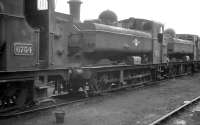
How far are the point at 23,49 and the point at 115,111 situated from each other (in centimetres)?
333

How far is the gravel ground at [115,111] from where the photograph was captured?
6.69m

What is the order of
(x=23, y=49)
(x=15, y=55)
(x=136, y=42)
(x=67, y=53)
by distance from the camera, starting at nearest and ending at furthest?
(x=15, y=55), (x=23, y=49), (x=67, y=53), (x=136, y=42)

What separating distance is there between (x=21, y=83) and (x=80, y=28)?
13.9 ft

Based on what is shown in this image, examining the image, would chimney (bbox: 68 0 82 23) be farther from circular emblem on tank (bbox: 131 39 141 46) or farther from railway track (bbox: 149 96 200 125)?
railway track (bbox: 149 96 200 125)

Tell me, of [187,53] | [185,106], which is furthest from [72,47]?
[187,53]

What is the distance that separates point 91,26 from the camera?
10.2 meters

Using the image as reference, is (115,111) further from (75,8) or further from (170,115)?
(75,8)

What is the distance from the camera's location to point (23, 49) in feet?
21.0

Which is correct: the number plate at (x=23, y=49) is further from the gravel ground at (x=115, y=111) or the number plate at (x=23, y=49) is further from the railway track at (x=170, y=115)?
the railway track at (x=170, y=115)

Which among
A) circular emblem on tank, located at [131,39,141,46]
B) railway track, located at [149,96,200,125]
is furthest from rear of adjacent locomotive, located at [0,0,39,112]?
circular emblem on tank, located at [131,39,141,46]

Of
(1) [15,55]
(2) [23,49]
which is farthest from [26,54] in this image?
(1) [15,55]

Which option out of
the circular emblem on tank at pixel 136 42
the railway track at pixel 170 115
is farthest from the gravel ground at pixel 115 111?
the circular emblem on tank at pixel 136 42

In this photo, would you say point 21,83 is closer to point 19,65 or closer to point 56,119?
point 19,65

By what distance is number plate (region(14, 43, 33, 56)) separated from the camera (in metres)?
6.23
